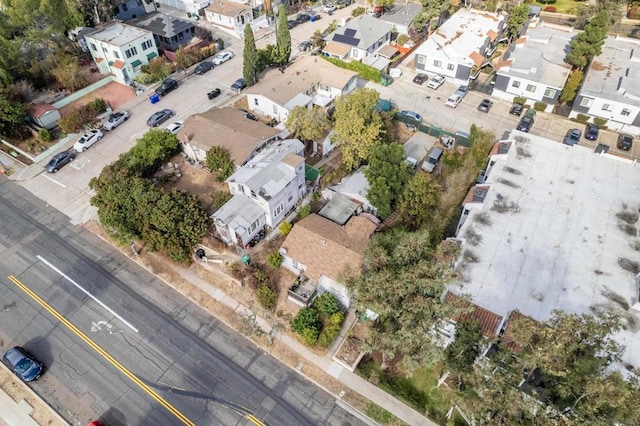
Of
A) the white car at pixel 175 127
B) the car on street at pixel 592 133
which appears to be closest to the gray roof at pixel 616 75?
the car on street at pixel 592 133

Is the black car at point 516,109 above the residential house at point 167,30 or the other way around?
the other way around

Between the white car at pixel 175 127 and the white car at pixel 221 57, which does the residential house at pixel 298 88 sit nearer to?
the white car at pixel 175 127

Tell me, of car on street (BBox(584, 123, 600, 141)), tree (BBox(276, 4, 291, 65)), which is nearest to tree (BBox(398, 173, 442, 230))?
car on street (BBox(584, 123, 600, 141))

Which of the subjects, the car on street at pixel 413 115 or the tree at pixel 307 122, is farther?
the car on street at pixel 413 115

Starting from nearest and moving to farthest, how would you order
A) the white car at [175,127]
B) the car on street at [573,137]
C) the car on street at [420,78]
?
the car on street at [573,137] < the white car at [175,127] < the car on street at [420,78]

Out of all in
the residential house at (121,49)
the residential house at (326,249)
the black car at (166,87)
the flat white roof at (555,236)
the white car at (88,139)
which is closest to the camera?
the flat white roof at (555,236)

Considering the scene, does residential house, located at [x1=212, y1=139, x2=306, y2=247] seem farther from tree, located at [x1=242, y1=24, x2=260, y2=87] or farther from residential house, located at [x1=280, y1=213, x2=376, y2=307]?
tree, located at [x1=242, y1=24, x2=260, y2=87]

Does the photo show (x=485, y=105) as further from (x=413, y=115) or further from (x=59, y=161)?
(x=59, y=161)
